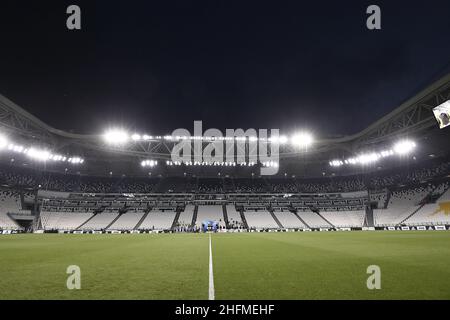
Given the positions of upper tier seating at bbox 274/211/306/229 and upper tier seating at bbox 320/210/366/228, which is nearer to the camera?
upper tier seating at bbox 274/211/306/229

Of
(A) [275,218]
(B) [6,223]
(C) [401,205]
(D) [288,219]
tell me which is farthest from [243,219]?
(B) [6,223]

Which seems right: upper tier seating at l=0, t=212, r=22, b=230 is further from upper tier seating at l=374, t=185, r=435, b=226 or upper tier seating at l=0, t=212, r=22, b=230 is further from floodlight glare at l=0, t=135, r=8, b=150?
upper tier seating at l=374, t=185, r=435, b=226

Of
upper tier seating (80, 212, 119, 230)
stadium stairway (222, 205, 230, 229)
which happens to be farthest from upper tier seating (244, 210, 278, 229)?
upper tier seating (80, 212, 119, 230)

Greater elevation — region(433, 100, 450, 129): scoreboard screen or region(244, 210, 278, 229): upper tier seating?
region(433, 100, 450, 129): scoreboard screen

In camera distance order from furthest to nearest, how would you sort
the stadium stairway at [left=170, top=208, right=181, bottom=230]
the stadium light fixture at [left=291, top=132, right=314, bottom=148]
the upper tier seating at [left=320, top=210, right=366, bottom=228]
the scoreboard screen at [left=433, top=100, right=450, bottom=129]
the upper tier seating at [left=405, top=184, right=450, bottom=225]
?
the upper tier seating at [left=320, top=210, right=366, bottom=228], the stadium stairway at [left=170, top=208, right=181, bottom=230], the stadium light fixture at [left=291, top=132, right=314, bottom=148], the upper tier seating at [left=405, top=184, right=450, bottom=225], the scoreboard screen at [left=433, top=100, right=450, bottom=129]

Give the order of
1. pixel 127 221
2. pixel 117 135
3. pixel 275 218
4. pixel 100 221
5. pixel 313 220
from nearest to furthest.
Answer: pixel 117 135 → pixel 100 221 → pixel 127 221 → pixel 313 220 → pixel 275 218

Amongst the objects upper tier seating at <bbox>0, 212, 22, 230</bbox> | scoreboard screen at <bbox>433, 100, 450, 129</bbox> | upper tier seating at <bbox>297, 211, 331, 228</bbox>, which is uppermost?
scoreboard screen at <bbox>433, 100, 450, 129</bbox>

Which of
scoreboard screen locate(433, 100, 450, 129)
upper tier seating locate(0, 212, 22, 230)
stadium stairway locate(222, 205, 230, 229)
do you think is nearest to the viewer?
scoreboard screen locate(433, 100, 450, 129)

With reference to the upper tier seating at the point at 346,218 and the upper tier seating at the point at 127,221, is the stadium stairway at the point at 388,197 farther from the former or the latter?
the upper tier seating at the point at 127,221

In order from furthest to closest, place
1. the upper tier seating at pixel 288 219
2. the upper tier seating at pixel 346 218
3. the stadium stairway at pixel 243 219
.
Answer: the upper tier seating at pixel 346 218
the upper tier seating at pixel 288 219
the stadium stairway at pixel 243 219

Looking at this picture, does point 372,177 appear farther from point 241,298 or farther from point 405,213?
point 241,298

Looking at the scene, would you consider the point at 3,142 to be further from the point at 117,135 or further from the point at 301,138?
the point at 301,138

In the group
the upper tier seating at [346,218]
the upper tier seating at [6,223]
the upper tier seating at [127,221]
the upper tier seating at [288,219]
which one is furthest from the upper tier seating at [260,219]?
the upper tier seating at [6,223]

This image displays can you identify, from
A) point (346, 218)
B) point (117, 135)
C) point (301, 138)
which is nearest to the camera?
point (117, 135)
